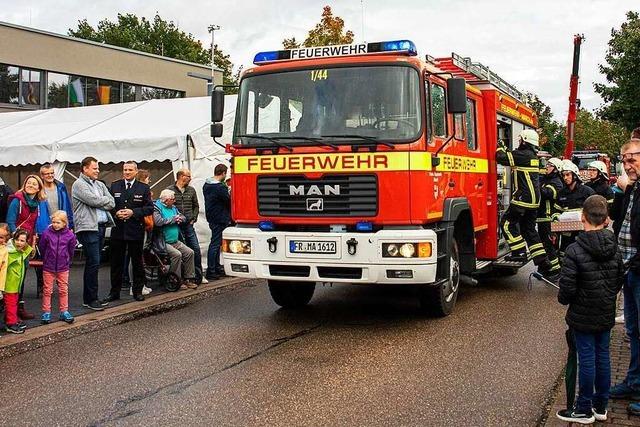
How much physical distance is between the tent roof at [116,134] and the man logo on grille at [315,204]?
5327 mm

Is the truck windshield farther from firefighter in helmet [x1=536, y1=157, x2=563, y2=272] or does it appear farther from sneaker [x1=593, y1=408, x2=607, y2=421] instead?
firefighter in helmet [x1=536, y1=157, x2=563, y2=272]

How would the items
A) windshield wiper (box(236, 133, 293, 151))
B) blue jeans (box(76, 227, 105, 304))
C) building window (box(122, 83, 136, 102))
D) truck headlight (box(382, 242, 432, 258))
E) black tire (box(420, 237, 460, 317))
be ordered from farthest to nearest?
building window (box(122, 83, 136, 102)), blue jeans (box(76, 227, 105, 304)), black tire (box(420, 237, 460, 317)), windshield wiper (box(236, 133, 293, 151)), truck headlight (box(382, 242, 432, 258))

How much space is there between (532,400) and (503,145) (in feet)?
18.0

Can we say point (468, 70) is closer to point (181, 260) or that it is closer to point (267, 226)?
point (267, 226)

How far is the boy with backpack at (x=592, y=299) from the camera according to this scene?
4.35 m

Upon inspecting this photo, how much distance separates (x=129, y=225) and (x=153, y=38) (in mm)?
57185

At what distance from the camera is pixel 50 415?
16.0 feet

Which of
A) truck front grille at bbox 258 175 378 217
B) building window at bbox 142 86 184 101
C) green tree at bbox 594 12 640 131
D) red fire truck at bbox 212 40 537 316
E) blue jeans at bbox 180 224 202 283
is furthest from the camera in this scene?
building window at bbox 142 86 184 101

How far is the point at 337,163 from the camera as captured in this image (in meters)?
7.06

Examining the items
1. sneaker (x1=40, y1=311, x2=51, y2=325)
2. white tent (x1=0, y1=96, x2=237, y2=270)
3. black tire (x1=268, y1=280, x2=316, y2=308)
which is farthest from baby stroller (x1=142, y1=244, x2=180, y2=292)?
sneaker (x1=40, y1=311, x2=51, y2=325)

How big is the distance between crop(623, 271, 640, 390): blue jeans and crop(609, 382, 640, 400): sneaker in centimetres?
4

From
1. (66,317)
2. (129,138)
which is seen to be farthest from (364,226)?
(129,138)

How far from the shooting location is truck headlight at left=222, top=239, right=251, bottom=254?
7.48 meters

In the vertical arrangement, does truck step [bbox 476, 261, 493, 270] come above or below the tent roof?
below
